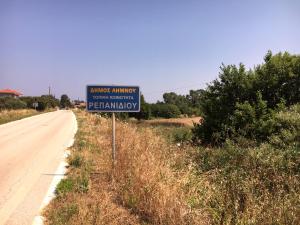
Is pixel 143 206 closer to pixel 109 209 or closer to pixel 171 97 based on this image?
pixel 109 209

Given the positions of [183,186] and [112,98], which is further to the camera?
[112,98]

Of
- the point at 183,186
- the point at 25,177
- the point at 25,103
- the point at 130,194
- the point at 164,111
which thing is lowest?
the point at 25,177

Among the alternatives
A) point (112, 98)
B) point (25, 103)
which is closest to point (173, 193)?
point (112, 98)

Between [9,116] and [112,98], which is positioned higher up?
[112,98]

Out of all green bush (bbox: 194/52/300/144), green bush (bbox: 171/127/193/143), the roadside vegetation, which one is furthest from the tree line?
the roadside vegetation

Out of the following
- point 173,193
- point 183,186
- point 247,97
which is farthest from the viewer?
point 247,97

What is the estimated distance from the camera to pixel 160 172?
697 centimetres

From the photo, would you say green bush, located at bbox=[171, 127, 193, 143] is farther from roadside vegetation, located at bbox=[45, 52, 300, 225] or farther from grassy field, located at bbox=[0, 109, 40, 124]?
grassy field, located at bbox=[0, 109, 40, 124]

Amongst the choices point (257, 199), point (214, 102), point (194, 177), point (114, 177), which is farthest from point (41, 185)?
point (214, 102)

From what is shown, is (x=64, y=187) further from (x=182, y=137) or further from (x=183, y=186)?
(x=182, y=137)

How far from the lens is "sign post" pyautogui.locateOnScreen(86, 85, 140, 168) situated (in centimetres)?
895

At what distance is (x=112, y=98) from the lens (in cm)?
905

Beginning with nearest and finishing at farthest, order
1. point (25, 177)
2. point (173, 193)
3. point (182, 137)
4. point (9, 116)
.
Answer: point (173, 193) → point (25, 177) → point (182, 137) → point (9, 116)

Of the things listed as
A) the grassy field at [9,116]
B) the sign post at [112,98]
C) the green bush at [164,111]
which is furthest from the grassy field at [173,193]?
the green bush at [164,111]
